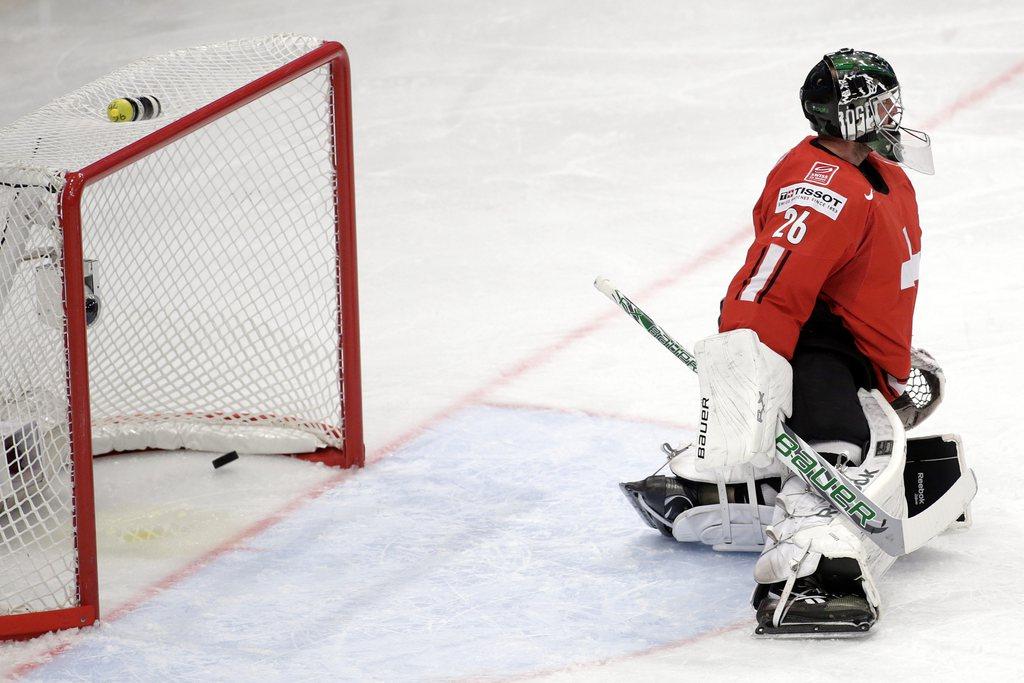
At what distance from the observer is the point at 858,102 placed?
2.78 m

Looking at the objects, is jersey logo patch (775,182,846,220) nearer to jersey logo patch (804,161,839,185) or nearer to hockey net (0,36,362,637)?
jersey logo patch (804,161,839,185)

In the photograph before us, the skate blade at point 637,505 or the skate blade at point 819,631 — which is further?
the skate blade at point 637,505

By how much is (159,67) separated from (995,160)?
3192 millimetres

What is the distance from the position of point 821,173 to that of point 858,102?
5.9 inches

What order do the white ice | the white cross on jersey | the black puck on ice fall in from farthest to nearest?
the black puck on ice < the white cross on jersey < the white ice

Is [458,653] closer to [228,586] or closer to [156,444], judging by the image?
[228,586]

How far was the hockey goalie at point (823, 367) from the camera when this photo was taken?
8.73ft

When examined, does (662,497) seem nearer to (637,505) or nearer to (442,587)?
(637,505)

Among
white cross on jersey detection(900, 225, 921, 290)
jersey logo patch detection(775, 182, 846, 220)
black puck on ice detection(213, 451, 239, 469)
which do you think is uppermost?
jersey logo patch detection(775, 182, 846, 220)

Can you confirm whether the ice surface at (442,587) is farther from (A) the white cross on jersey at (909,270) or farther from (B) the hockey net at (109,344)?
(A) the white cross on jersey at (909,270)

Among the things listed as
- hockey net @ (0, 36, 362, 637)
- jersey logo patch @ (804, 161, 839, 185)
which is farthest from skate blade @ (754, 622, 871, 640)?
hockey net @ (0, 36, 362, 637)

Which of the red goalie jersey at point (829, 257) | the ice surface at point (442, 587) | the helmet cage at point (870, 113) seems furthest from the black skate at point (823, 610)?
the helmet cage at point (870, 113)

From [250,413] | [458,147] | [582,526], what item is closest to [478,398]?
[250,413]

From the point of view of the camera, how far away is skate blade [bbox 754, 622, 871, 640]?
262cm
